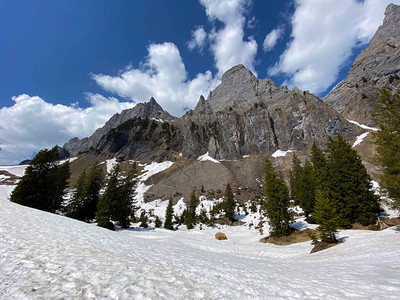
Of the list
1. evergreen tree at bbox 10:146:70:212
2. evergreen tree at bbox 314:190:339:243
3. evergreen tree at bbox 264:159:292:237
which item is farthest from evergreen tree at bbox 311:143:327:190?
evergreen tree at bbox 10:146:70:212

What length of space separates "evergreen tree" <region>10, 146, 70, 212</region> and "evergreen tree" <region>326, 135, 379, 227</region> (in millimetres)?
41906

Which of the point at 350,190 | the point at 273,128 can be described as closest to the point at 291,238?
the point at 350,190

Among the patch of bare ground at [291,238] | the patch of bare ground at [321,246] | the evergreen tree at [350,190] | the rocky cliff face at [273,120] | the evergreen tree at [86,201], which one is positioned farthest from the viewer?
the rocky cliff face at [273,120]

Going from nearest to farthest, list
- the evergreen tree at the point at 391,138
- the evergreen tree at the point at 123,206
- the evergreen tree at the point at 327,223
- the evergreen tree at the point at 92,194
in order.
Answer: the evergreen tree at the point at 391,138, the evergreen tree at the point at 327,223, the evergreen tree at the point at 123,206, the evergreen tree at the point at 92,194

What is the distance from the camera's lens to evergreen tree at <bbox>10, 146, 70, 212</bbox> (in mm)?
26109

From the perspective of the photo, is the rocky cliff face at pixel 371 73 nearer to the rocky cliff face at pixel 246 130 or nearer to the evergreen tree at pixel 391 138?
the rocky cliff face at pixel 246 130

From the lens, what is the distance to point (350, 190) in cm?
2203

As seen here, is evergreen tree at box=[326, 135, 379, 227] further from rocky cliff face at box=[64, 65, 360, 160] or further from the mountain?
rocky cliff face at box=[64, 65, 360, 160]

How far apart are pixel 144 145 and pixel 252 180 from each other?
109 meters

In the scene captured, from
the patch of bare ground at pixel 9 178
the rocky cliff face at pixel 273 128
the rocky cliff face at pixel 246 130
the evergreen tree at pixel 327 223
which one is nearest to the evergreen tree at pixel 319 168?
the evergreen tree at pixel 327 223

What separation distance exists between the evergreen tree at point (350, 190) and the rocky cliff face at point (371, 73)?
115m

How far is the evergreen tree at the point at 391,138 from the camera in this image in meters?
14.0

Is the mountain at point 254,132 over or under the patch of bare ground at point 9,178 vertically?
over

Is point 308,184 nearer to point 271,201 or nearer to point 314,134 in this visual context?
point 271,201
